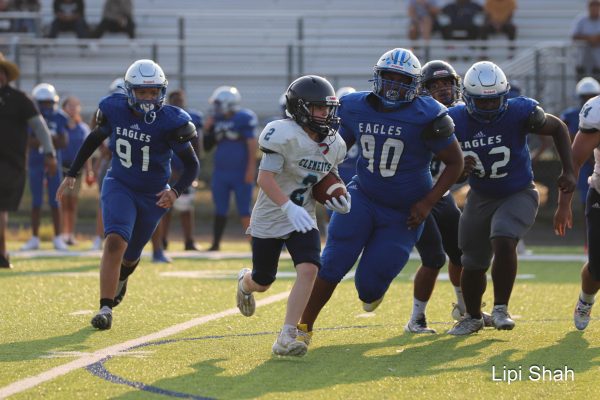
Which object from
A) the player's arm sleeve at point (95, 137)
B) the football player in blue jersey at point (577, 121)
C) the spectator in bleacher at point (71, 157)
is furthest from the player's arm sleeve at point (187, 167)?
the spectator in bleacher at point (71, 157)

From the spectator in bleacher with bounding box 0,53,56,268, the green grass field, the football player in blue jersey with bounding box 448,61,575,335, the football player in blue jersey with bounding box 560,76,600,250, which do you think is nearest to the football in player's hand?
the green grass field

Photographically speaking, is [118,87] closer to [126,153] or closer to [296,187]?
[126,153]

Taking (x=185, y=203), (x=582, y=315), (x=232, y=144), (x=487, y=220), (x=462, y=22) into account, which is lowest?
(x=185, y=203)

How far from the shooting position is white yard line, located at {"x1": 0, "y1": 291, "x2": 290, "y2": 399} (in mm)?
4973

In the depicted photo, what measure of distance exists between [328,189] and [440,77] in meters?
1.53

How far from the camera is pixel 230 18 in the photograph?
20188 millimetres

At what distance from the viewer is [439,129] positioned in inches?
243

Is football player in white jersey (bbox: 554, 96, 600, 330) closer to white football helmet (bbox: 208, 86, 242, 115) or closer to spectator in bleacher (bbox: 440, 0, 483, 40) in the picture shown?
white football helmet (bbox: 208, 86, 242, 115)

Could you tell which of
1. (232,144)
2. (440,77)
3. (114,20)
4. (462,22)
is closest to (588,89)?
(232,144)

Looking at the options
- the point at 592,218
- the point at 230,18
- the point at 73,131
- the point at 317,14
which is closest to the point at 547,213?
the point at 317,14

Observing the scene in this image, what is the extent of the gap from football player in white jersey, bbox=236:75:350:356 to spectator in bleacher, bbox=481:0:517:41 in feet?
42.6

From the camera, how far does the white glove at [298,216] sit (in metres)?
5.75

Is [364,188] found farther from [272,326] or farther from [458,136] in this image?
[272,326]

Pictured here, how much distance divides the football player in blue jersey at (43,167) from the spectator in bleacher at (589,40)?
23.9ft
